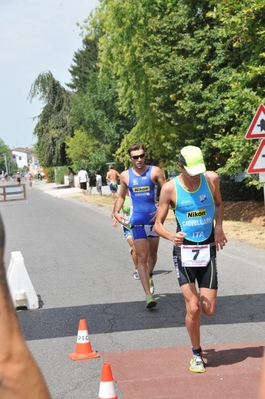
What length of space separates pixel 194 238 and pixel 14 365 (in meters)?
4.76

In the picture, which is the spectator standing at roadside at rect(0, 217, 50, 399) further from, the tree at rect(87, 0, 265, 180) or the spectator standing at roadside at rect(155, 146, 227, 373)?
the tree at rect(87, 0, 265, 180)

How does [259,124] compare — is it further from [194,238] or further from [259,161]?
[194,238]

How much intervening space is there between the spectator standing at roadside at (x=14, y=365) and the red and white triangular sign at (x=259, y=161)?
10.8 meters

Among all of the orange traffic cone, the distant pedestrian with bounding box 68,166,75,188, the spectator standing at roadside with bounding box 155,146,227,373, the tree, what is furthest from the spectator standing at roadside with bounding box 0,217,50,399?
the distant pedestrian with bounding box 68,166,75,188

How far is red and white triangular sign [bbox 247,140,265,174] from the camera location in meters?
12.3

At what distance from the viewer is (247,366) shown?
6.30 meters

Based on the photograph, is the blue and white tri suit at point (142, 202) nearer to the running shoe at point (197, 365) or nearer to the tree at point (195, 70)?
the running shoe at point (197, 365)

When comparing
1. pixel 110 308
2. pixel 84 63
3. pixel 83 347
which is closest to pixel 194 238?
pixel 83 347

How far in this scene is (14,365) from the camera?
5.51ft

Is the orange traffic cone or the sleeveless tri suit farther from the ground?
the sleeveless tri suit

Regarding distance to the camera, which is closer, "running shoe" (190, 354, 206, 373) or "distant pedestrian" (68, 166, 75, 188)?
"running shoe" (190, 354, 206, 373)

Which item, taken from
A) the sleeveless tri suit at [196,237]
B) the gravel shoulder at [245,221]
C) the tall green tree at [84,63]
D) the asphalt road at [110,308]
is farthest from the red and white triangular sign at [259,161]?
the tall green tree at [84,63]

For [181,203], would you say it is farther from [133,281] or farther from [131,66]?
[131,66]

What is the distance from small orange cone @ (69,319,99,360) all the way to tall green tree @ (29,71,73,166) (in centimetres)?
5985
